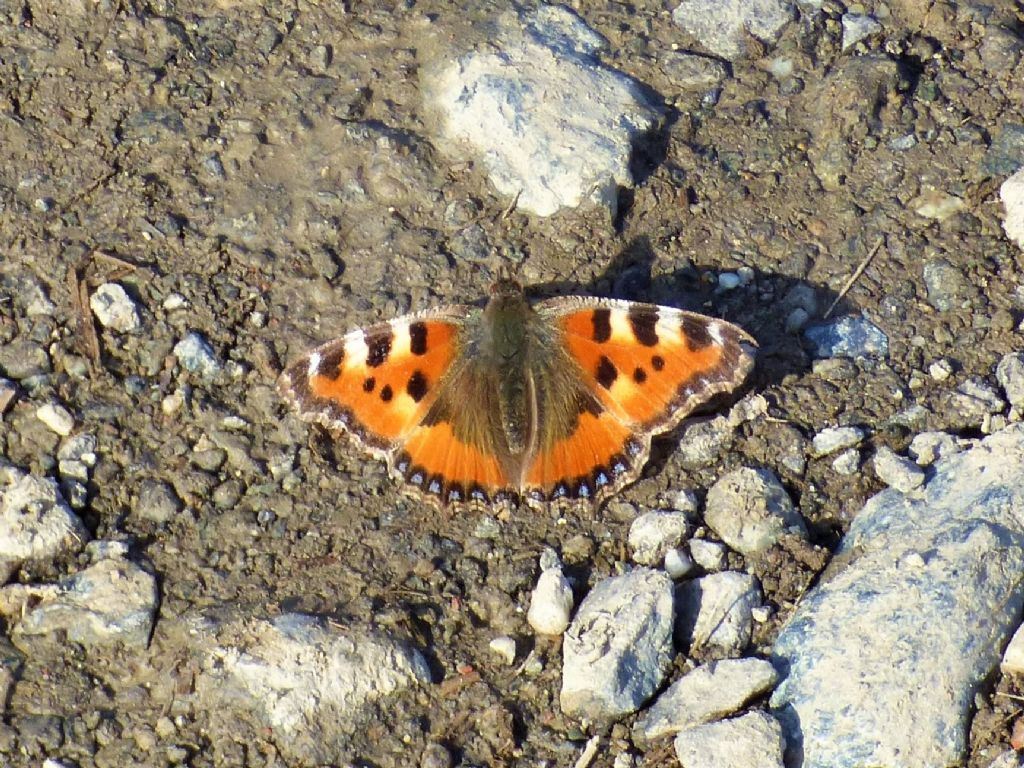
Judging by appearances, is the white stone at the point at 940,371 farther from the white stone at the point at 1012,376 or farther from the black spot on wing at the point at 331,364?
the black spot on wing at the point at 331,364

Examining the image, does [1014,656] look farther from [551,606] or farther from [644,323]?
[644,323]

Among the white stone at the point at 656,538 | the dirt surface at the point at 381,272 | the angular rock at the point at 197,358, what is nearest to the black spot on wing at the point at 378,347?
the dirt surface at the point at 381,272

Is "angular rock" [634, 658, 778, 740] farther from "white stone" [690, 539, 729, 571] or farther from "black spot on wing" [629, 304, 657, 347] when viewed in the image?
"black spot on wing" [629, 304, 657, 347]

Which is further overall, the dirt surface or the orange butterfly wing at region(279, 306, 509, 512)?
the orange butterfly wing at region(279, 306, 509, 512)

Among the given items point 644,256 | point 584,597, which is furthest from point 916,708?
point 644,256

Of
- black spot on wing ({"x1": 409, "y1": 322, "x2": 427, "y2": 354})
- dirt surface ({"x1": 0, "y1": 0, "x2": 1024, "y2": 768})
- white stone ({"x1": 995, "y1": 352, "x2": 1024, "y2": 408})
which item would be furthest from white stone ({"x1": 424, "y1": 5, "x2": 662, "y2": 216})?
white stone ({"x1": 995, "y1": 352, "x2": 1024, "y2": 408})
